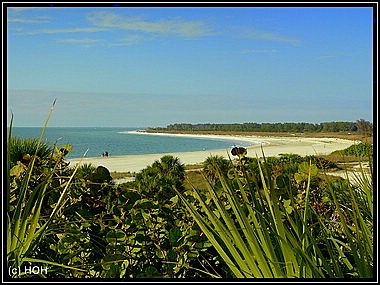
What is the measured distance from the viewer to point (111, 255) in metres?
1.43

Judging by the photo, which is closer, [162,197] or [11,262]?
[11,262]

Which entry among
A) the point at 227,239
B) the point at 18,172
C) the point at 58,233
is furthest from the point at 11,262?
the point at 227,239

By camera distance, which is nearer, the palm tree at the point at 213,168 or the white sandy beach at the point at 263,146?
the palm tree at the point at 213,168

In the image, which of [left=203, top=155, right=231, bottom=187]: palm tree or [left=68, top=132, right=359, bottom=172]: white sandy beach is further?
[left=68, top=132, right=359, bottom=172]: white sandy beach

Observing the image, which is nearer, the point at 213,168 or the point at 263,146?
the point at 213,168

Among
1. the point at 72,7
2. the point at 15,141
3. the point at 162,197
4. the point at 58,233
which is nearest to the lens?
the point at 72,7

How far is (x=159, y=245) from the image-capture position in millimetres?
1524

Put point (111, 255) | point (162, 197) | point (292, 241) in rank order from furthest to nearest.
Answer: point (162, 197) < point (111, 255) < point (292, 241)

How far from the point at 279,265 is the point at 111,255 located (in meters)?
0.53
